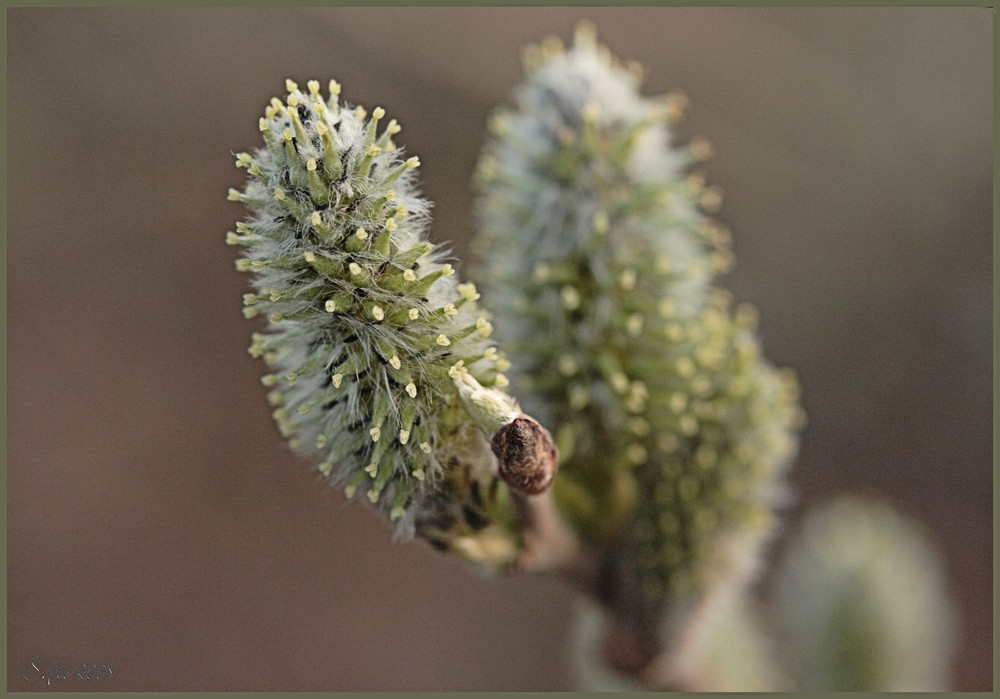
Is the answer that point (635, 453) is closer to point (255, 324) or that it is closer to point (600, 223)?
point (600, 223)

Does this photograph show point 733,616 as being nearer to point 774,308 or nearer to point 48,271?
point 774,308

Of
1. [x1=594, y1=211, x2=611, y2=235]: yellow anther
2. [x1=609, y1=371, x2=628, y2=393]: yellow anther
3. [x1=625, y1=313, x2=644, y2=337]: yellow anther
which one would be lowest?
[x1=609, y1=371, x2=628, y2=393]: yellow anther

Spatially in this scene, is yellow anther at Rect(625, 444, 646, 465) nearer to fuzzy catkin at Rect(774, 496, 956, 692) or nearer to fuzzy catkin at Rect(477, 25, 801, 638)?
fuzzy catkin at Rect(477, 25, 801, 638)

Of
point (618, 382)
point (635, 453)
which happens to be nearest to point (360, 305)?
point (618, 382)

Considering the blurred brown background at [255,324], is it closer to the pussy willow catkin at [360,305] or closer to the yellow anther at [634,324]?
the yellow anther at [634,324]

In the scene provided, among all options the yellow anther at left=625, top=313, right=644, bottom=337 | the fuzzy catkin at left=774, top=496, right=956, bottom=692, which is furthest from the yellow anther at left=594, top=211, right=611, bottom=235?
the fuzzy catkin at left=774, top=496, right=956, bottom=692

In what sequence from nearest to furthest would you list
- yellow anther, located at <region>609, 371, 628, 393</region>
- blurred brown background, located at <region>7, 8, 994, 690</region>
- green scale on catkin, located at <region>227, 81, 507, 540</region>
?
green scale on catkin, located at <region>227, 81, 507, 540</region>, yellow anther, located at <region>609, 371, 628, 393</region>, blurred brown background, located at <region>7, 8, 994, 690</region>

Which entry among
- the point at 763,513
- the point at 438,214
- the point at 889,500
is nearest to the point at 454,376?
the point at 763,513
